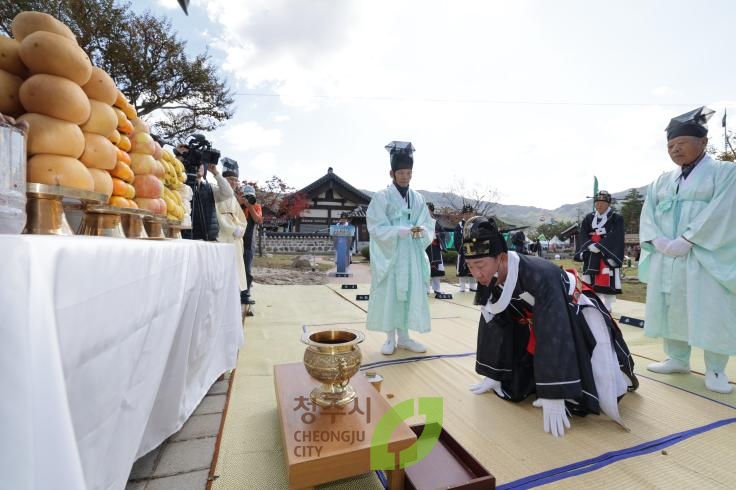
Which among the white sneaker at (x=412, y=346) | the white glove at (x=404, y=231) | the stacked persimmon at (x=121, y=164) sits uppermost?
the stacked persimmon at (x=121, y=164)

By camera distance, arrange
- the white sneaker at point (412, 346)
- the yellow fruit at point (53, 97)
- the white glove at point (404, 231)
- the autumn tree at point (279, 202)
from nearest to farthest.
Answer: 1. the yellow fruit at point (53, 97)
2. the white glove at point (404, 231)
3. the white sneaker at point (412, 346)
4. the autumn tree at point (279, 202)

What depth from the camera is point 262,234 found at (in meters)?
21.9

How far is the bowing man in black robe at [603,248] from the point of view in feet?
20.0

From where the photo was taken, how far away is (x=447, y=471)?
66.2 inches

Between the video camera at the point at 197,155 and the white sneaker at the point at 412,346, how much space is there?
309cm

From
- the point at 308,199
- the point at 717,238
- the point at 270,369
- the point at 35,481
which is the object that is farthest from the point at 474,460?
the point at 308,199

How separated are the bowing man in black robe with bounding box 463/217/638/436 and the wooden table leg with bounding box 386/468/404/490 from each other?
1132 millimetres

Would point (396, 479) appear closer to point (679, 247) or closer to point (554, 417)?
point (554, 417)

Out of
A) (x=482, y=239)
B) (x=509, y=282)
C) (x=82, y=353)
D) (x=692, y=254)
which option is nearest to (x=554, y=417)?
(x=509, y=282)

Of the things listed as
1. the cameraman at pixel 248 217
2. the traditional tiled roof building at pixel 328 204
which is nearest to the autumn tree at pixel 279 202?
the traditional tiled roof building at pixel 328 204

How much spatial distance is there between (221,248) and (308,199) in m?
23.4

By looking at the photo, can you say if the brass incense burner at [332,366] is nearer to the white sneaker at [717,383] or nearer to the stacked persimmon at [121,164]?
the stacked persimmon at [121,164]

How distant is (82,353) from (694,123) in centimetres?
455

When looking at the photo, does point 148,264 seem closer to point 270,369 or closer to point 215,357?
point 215,357
